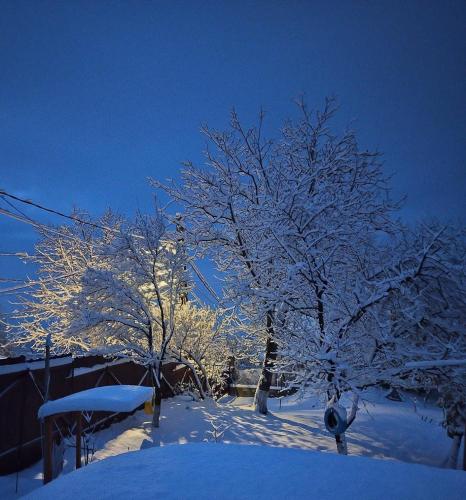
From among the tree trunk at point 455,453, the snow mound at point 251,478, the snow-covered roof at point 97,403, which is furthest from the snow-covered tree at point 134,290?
the snow mound at point 251,478

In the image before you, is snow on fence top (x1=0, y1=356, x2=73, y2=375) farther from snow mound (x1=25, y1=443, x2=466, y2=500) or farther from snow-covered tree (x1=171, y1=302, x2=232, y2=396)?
snow-covered tree (x1=171, y1=302, x2=232, y2=396)

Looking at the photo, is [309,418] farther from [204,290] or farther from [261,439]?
[204,290]

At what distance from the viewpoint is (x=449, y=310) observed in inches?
309

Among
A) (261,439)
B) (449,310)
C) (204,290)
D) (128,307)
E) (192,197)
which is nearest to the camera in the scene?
(449,310)

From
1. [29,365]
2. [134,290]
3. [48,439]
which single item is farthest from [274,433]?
[48,439]

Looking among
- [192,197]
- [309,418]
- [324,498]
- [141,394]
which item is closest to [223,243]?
[192,197]

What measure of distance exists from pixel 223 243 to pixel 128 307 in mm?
4021

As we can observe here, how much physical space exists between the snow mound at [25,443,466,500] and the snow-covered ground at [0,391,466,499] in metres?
5.07

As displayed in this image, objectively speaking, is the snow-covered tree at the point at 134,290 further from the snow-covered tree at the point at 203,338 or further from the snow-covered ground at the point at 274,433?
the snow-covered tree at the point at 203,338

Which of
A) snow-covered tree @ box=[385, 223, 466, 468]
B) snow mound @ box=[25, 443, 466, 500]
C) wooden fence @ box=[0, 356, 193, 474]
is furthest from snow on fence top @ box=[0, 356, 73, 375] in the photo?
snow-covered tree @ box=[385, 223, 466, 468]

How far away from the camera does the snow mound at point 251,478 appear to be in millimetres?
2699

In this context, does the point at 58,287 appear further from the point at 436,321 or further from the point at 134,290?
the point at 436,321

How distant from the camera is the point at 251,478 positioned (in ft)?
9.63

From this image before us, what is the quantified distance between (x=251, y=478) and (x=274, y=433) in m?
8.19
